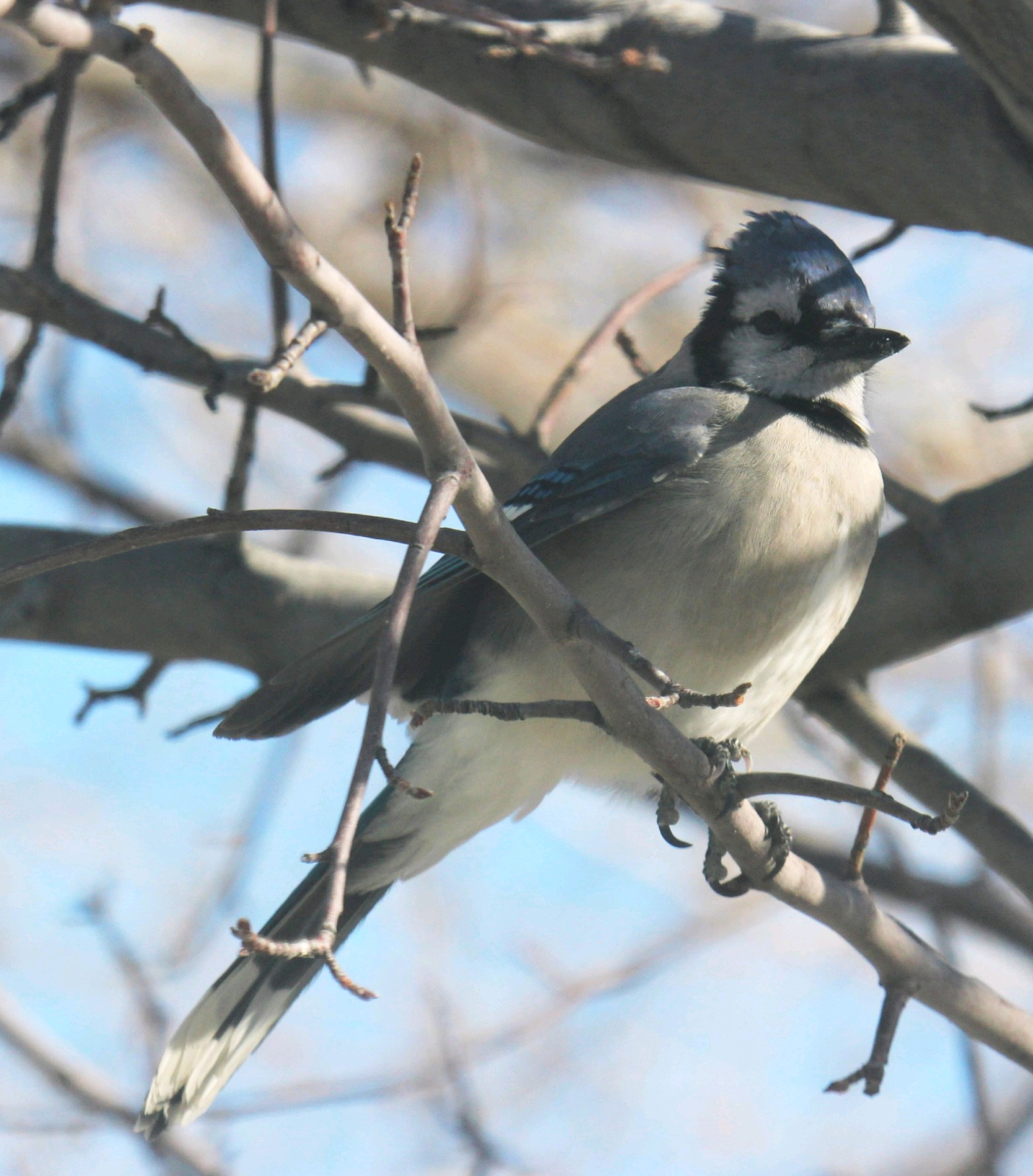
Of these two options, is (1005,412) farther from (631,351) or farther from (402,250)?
(402,250)

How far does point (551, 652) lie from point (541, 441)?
0.97 m

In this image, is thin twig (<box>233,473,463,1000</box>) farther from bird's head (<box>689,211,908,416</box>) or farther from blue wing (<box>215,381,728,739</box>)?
bird's head (<box>689,211,908,416</box>)

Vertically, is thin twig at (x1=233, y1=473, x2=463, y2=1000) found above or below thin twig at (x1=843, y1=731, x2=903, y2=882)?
above

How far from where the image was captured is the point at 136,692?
3738mm

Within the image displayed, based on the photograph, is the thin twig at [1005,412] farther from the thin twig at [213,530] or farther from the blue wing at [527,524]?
the thin twig at [213,530]

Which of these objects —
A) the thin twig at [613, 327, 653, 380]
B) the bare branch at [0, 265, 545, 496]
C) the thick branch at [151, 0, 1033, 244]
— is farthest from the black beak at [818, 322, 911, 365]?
the bare branch at [0, 265, 545, 496]

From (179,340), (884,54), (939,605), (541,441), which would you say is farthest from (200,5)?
(939,605)

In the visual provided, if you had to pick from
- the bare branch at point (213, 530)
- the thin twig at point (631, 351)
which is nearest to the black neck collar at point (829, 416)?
the thin twig at point (631, 351)

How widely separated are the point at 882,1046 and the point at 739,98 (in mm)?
2028

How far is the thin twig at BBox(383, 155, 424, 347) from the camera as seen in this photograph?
1.69 metres

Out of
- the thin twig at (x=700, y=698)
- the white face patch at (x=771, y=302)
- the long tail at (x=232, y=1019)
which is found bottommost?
the long tail at (x=232, y=1019)

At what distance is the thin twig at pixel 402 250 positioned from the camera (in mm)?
1691

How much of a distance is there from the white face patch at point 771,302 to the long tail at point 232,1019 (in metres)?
1.50

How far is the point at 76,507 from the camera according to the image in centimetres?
514
